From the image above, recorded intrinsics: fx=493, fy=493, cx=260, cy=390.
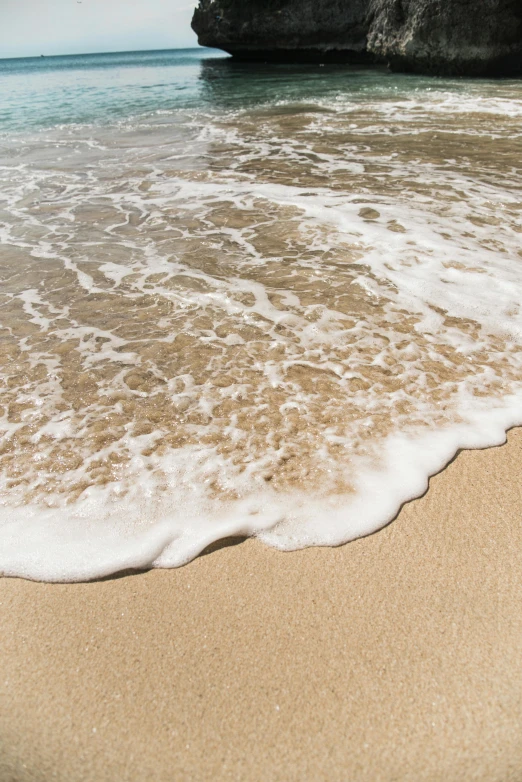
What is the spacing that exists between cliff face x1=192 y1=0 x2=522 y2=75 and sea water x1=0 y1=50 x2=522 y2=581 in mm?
16125

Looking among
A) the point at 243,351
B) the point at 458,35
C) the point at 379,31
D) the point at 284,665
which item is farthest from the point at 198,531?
the point at 379,31

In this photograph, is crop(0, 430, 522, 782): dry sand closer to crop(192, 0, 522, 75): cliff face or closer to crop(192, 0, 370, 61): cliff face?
crop(192, 0, 522, 75): cliff face

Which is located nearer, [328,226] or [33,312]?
[33,312]

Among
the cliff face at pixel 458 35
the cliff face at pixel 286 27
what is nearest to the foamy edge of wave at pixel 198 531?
the cliff face at pixel 458 35

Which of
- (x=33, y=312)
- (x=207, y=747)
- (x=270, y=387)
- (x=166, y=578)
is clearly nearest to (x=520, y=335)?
(x=270, y=387)

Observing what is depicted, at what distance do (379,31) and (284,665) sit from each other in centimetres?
2843

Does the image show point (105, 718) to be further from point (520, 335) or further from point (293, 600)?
point (520, 335)

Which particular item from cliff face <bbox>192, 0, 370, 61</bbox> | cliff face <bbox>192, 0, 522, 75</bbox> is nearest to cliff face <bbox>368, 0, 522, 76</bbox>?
cliff face <bbox>192, 0, 522, 75</bbox>

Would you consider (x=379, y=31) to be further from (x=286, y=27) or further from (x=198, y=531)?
(x=198, y=531)

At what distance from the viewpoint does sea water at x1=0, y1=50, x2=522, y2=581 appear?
198 cm

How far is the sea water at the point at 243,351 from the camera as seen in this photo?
198 centimetres

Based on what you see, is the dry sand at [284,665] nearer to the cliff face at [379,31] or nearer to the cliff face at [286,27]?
the cliff face at [379,31]

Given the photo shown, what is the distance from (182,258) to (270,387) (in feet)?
6.89

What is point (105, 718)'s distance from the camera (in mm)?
1339
